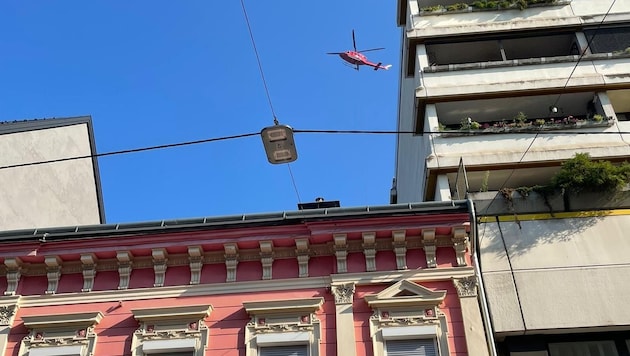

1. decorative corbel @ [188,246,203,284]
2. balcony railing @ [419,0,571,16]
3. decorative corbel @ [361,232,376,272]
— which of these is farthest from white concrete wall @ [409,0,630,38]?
decorative corbel @ [188,246,203,284]

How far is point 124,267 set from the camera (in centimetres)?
1199

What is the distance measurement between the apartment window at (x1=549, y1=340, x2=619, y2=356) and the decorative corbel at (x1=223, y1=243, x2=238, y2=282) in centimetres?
705

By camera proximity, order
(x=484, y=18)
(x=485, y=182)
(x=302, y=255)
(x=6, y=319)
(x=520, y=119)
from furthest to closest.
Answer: (x=484, y=18) → (x=520, y=119) → (x=485, y=182) → (x=302, y=255) → (x=6, y=319)

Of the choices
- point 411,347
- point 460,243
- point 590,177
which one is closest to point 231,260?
point 411,347

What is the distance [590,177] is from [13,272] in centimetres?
1406

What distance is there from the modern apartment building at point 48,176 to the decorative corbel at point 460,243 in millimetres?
11293

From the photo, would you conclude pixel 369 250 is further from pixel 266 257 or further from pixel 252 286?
pixel 252 286

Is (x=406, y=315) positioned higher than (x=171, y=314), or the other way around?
(x=171, y=314)

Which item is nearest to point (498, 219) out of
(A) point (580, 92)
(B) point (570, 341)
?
(B) point (570, 341)

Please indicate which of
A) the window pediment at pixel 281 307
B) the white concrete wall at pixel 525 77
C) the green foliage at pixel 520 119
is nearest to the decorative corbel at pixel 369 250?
the window pediment at pixel 281 307

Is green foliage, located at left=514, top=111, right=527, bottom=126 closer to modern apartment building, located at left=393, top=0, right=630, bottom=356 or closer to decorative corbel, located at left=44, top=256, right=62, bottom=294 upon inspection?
modern apartment building, located at left=393, top=0, right=630, bottom=356

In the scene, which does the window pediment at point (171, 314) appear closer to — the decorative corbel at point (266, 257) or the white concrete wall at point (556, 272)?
the decorative corbel at point (266, 257)

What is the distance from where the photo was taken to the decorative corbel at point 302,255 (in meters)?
11.8

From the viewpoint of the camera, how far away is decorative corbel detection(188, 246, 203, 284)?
11.8m
